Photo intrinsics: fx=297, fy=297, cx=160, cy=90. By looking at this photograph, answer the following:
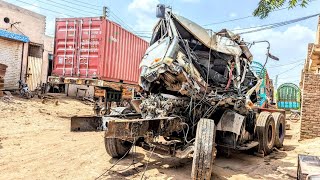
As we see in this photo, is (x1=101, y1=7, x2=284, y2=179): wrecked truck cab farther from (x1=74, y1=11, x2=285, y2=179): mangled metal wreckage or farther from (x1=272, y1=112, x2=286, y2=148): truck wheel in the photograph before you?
(x1=272, y1=112, x2=286, y2=148): truck wheel

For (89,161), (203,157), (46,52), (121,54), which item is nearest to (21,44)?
(46,52)

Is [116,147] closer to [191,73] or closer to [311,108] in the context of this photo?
[191,73]

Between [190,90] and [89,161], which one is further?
[89,161]

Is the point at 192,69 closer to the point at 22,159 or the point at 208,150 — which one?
the point at 208,150

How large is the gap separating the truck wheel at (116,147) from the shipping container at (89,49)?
5.33 meters

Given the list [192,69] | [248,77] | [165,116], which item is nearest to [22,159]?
[165,116]

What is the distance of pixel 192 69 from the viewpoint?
222 inches

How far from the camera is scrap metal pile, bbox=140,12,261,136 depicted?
5.58 m

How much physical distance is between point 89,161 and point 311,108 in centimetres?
733

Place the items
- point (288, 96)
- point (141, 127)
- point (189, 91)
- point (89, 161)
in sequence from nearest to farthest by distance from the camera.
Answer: point (141, 127)
point (189, 91)
point (89, 161)
point (288, 96)

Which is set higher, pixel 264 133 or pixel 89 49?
pixel 89 49

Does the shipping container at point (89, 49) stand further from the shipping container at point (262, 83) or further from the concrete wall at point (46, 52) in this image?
the concrete wall at point (46, 52)

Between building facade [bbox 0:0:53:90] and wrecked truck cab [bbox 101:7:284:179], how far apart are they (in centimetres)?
1156

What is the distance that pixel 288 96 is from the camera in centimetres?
Answer: 1966
